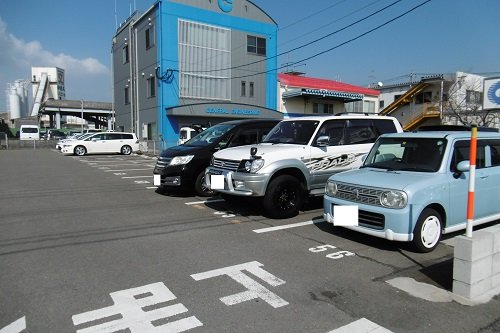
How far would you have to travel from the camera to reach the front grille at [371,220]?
16.5 ft

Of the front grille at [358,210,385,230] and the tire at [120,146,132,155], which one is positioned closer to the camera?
the front grille at [358,210,385,230]

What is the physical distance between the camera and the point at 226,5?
93.8 feet

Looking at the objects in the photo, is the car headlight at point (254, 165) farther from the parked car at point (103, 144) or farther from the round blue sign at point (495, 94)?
the parked car at point (103, 144)

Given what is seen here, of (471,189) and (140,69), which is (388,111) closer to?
(140,69)

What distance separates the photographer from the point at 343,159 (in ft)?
→ 24.9

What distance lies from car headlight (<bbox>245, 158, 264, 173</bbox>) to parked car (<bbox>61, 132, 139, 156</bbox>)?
2062 centimetres

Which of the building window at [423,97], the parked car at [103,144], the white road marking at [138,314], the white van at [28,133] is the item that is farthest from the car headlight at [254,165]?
the white van at [28,133]

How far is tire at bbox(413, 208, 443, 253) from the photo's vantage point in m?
4.92

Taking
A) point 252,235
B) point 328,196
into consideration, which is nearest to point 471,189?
point 328,196

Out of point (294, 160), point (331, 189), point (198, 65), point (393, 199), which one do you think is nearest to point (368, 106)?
point (198, 65)

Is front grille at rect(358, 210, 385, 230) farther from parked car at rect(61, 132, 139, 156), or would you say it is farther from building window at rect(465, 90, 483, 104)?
building window at rect(465, 90, 483, 104)

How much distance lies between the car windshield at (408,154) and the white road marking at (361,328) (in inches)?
114

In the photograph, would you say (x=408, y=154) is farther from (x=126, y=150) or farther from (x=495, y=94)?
(x=126, y=150)

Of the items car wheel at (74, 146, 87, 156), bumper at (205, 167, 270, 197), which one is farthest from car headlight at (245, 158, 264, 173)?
car wheel at (74, 146, 87, 156)
